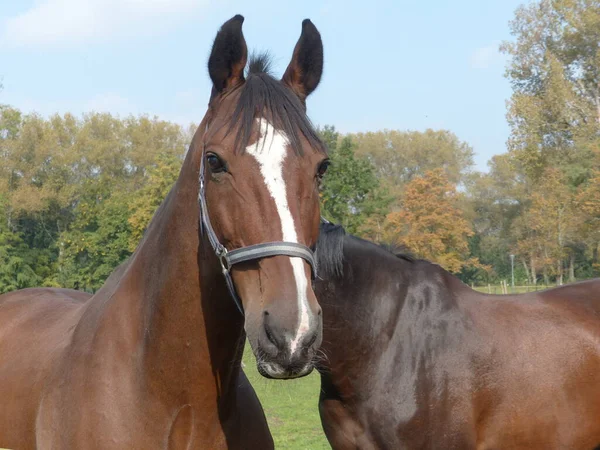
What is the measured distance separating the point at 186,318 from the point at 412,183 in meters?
41.0

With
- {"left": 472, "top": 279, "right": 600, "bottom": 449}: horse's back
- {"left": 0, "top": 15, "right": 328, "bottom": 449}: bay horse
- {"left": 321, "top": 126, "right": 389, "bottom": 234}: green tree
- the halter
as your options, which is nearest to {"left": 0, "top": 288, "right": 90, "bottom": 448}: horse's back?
{"left": 0, "top": 15, "right": 328, "bottom": 449}: bay horse

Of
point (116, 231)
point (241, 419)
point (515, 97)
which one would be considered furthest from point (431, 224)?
point (241, 419)

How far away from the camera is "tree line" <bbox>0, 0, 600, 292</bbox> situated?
30.9 metres

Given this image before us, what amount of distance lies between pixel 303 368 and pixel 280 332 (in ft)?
0.41

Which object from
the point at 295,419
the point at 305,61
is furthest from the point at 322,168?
the point at 295,419

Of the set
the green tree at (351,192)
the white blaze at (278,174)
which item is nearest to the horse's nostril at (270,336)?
the white blaze at (278,174)

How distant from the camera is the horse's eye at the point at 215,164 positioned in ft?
7.03

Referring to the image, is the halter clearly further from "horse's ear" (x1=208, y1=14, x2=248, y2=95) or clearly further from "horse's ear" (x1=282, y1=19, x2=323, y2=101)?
"horse's ear" (x1=282, y1=19, x2=323, y2=101)

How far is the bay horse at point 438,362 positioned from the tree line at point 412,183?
14.2 metres

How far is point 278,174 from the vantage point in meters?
2.07

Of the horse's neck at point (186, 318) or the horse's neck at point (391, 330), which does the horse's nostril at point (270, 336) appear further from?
the horse's neck at point (391, 330)

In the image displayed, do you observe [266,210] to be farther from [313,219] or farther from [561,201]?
[561,201]

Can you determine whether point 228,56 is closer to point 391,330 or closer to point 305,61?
point 305,61

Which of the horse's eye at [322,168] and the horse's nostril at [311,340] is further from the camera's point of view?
the horse's eye at [322,168]
